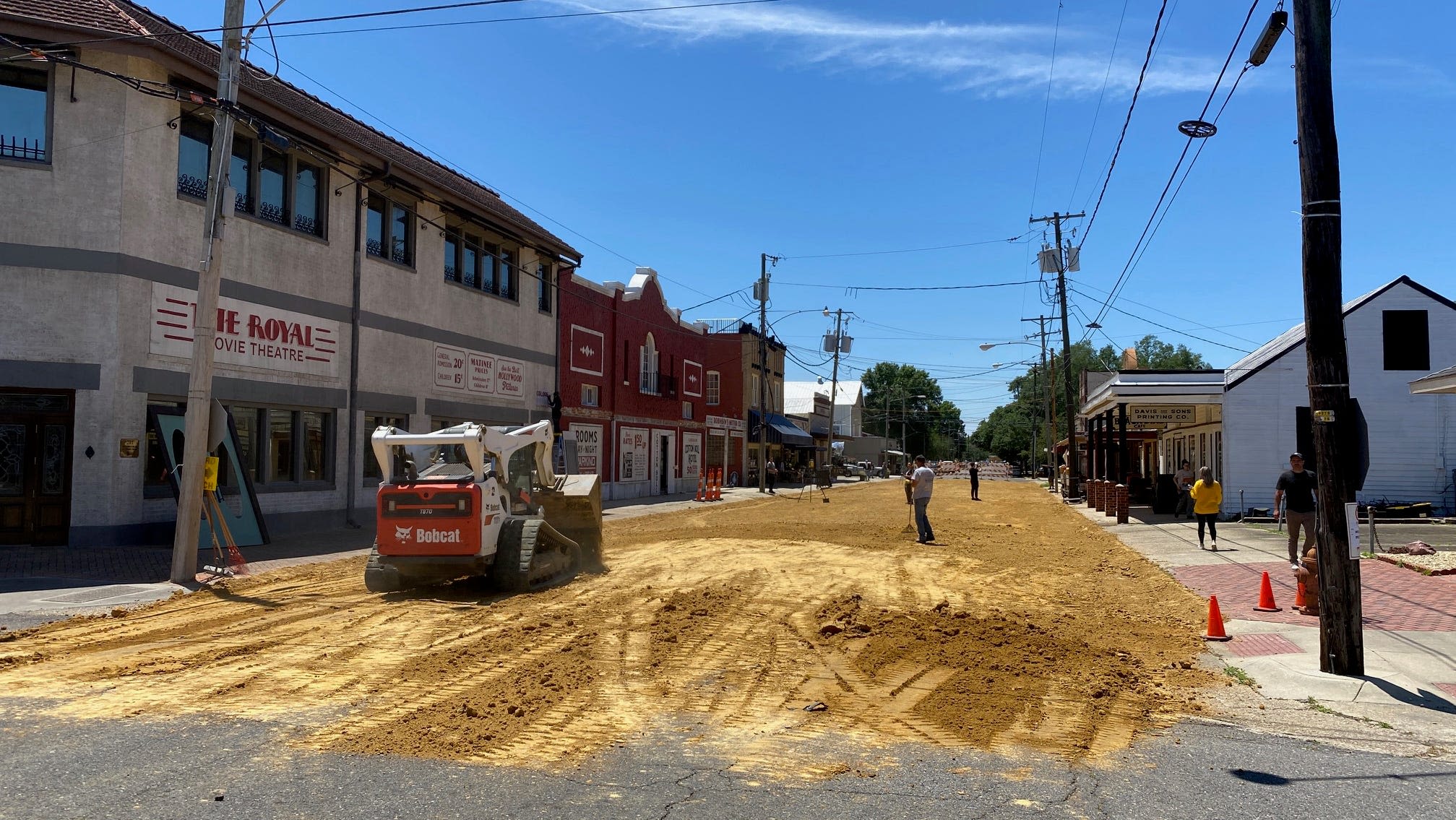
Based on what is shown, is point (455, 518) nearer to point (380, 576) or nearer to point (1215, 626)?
point (380, 576)

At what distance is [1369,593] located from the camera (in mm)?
12133

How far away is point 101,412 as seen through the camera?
51.1 feet

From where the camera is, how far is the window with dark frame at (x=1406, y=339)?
2628 cm

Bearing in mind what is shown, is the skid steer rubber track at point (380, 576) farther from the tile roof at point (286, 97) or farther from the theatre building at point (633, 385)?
the theatre building at point (633, 385)

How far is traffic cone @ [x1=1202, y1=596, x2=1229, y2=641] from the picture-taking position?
970 centimetres

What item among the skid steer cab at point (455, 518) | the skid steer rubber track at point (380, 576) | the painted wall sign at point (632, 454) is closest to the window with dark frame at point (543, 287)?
the painted wall sign at point (632, 454)

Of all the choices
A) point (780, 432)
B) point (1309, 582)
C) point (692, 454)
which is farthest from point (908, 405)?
point (1309, 582)

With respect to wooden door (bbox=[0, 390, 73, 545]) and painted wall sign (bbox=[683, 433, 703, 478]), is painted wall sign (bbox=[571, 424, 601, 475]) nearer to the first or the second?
painted wall sign (bbox=[683, 433, 703, 478])

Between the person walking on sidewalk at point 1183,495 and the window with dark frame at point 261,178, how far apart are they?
75.5 feet

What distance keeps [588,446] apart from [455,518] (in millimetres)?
23058

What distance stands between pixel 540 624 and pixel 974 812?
5904 millimetres

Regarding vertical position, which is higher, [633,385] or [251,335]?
[633,385]

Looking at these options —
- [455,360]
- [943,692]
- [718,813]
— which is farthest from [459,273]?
[718,813]

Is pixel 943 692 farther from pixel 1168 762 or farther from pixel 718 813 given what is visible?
pixel 718 813
